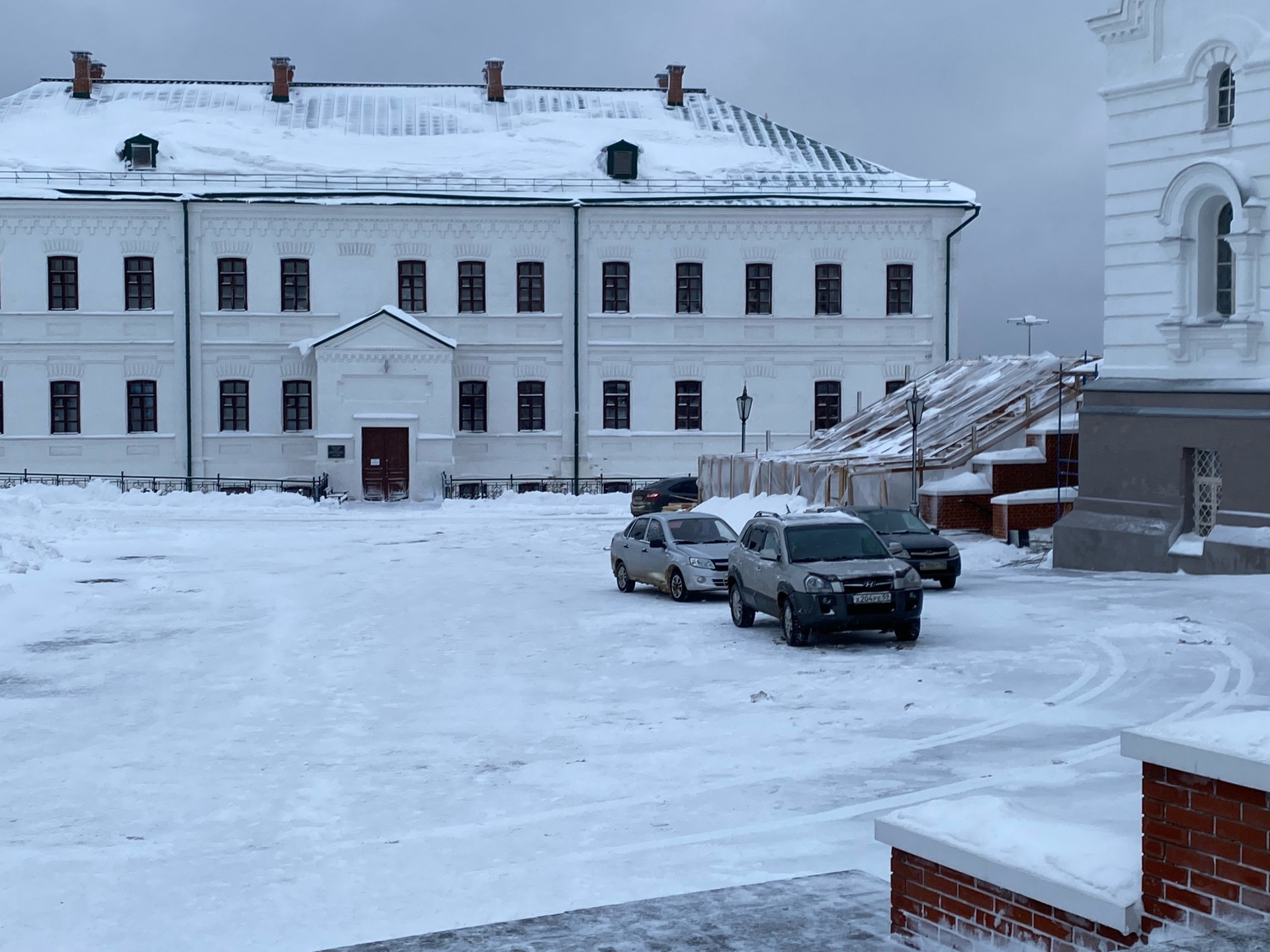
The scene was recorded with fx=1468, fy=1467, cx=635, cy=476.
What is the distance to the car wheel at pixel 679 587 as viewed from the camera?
2347 cm

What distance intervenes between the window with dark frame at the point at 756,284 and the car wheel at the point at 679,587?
90.4 feet

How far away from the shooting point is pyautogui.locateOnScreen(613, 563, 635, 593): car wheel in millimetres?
25062

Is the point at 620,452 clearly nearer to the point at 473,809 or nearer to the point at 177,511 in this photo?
the point at 177,511

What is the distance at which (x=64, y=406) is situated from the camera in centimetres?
4866

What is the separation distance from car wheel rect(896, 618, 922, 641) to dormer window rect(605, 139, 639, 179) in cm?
3398

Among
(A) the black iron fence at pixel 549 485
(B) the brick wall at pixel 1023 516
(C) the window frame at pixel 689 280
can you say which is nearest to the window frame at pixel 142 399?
(A) the black iron fence at pixel 549 485

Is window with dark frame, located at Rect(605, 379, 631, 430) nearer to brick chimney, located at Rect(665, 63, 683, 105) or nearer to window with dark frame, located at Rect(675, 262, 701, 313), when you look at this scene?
window with dark frame, located at Rect(675, 262, 701, 313)

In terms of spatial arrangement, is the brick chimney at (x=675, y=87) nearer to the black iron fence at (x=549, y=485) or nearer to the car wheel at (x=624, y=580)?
the black iron fence at (x=549, y=485)

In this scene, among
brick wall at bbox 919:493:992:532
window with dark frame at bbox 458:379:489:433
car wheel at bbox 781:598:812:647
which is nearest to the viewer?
car wheel at bbox 781:598:812:647

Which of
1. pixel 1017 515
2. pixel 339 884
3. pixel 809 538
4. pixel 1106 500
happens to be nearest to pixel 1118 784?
pixel 339 884

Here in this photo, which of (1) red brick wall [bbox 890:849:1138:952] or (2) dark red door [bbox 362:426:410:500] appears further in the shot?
(2) dark red door [bbox 362:426:410:500]

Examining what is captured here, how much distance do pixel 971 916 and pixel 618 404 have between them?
44.5m

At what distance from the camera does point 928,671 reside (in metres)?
16.5

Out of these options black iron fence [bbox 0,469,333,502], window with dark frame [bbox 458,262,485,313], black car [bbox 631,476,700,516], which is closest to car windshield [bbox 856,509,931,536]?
black car [bbox 631,476,700,516]
